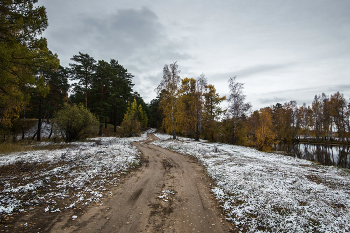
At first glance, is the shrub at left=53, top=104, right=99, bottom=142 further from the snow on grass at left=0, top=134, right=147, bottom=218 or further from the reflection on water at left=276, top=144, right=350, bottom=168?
the reflection on water at left=276, top=144, right=350, bottom=168

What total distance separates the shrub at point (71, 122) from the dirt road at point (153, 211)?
15.1 m

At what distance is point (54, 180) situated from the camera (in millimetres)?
7566

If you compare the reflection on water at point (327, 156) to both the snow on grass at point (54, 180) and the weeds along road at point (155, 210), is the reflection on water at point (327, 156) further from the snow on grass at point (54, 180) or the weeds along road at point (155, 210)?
the snow on grass at point (54, 180)

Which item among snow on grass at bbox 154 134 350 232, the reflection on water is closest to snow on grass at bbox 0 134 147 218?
snow on grass at bbox 154 134 350 232

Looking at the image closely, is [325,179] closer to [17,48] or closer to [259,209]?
[259,209]

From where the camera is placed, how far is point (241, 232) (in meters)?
4.38

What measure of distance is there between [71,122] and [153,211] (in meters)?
18.6

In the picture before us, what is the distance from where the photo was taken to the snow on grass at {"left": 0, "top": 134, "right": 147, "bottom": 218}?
5.58m

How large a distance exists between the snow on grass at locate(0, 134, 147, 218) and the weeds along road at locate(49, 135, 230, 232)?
2.93ft

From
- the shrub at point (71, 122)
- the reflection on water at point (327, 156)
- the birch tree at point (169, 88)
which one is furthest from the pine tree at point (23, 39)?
the reflection on water at point (327, 156)

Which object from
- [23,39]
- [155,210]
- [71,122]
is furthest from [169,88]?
[155,210]

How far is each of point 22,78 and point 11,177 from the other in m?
5.48

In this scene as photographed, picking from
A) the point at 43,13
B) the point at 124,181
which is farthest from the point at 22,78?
the point at 124,181

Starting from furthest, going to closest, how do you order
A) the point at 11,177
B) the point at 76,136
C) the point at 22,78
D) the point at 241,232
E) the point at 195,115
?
the point at 195,115, the point at 76,136, the point at 22,78, the point at 11,177, the point at 241,232
